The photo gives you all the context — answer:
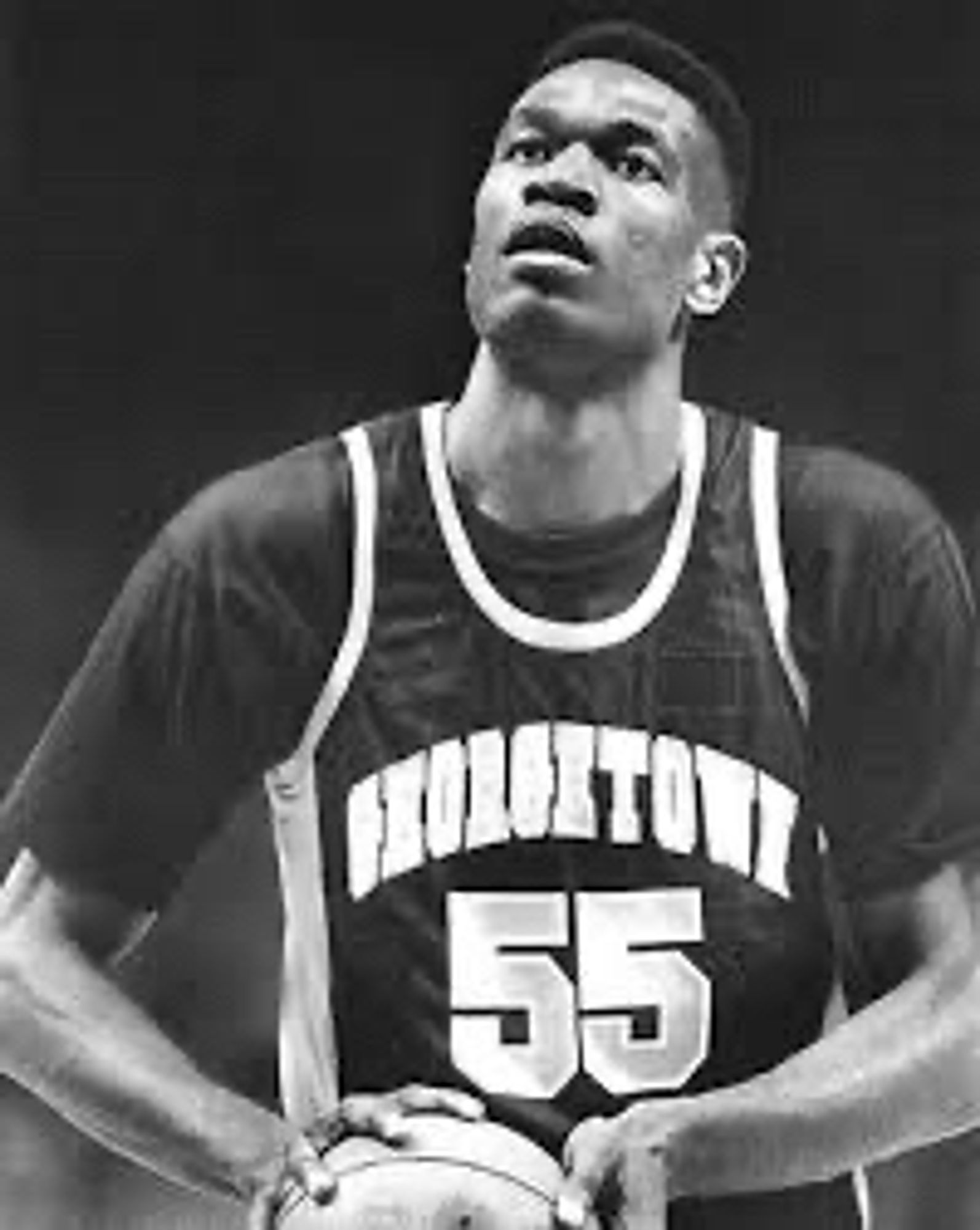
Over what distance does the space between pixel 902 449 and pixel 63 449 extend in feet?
2.11

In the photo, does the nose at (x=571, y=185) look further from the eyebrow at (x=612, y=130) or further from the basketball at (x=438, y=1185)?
the basketball at (x=438, y=1185)

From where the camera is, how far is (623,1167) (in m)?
2.19

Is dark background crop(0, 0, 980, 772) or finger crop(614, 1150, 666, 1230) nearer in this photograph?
finger crop(614, 1150, 666, 1230)

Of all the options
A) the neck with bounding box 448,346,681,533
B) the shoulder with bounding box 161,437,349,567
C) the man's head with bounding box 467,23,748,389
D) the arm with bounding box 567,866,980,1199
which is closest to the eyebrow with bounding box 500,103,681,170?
→ the man's head with bounding box 467,23,748,389

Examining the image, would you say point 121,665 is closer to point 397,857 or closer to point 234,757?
point 234,757

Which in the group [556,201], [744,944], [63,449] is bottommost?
[744,944]

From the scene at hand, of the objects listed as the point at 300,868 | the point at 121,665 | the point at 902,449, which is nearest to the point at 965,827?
the point at 902,449

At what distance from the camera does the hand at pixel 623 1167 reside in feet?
7.13

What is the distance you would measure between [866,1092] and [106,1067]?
1.85ft

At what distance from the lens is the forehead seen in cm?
226

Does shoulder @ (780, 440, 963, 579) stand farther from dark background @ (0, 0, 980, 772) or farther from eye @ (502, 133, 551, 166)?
eye @ (502, 133, 551, 166)

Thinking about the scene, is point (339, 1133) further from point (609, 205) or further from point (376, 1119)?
→ point (609, 205)

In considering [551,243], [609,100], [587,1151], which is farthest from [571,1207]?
[609,100]

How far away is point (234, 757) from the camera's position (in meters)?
2.27
